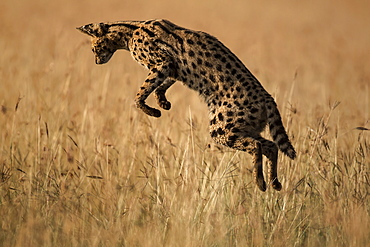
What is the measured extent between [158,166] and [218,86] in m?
0.86

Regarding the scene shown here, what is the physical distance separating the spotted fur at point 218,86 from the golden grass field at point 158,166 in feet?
1.17

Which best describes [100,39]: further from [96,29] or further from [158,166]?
[158,166]

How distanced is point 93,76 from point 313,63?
5517 mm

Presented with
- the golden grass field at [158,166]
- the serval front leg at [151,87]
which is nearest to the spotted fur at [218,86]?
the serval front leg at [151,87]

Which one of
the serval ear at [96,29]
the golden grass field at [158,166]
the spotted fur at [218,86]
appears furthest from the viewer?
the serval ear at [96,29]

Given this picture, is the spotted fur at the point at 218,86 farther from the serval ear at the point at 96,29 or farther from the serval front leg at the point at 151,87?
the serval ear at the point at 96,29

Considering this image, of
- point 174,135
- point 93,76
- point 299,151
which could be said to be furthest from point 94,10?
point 299,151

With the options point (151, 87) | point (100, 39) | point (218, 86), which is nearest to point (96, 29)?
point (100, 39)

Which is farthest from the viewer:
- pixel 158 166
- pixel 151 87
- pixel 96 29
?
pixel 96 29

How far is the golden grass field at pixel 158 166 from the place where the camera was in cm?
544

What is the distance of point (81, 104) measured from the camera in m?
9.61

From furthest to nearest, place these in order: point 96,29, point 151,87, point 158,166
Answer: point 96,29 → point 158,166 → point 151,87

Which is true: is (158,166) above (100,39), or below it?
below

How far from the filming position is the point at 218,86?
559 centimetres
